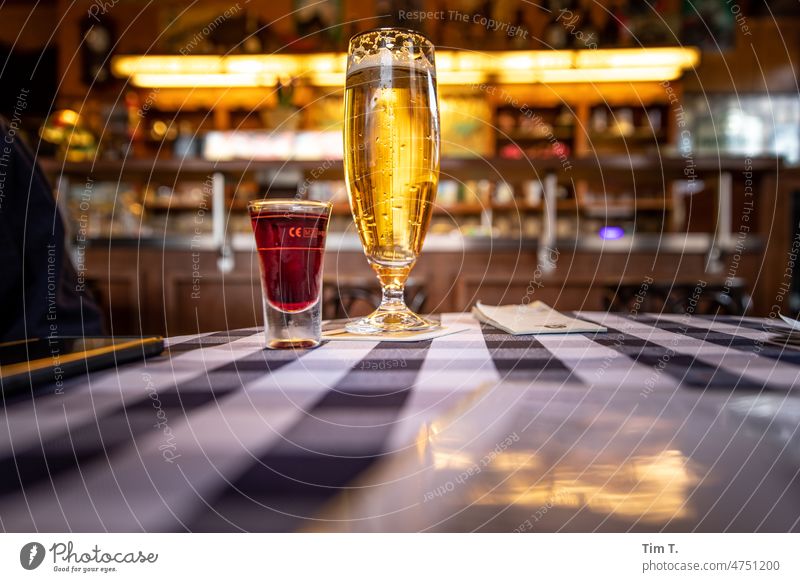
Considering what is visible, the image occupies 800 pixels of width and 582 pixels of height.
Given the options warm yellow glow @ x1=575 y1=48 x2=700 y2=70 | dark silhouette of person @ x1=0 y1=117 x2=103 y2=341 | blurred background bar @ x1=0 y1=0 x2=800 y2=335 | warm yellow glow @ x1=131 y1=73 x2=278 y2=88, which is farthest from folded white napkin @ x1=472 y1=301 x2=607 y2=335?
warm yellow glow @ x1=131 y1=73 x2=278 y2=88

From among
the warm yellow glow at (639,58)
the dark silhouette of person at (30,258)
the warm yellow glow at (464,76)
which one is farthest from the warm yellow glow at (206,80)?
the dark silhouette of person at (30,258)

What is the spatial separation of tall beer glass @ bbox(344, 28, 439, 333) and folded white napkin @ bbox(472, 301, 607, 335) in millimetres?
74

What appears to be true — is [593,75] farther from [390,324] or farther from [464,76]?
[390,324]

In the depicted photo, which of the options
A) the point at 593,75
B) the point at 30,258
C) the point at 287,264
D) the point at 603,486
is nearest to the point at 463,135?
the point at 593,75

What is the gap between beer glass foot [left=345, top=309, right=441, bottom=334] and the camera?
50 centimetres

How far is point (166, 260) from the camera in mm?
2467

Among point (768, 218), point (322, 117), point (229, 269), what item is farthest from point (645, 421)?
point (322, 117)

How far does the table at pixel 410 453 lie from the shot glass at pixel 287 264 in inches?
4.6

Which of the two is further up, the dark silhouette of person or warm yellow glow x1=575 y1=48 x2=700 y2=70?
warm yellow glow x1=575 y1=48 x2=700 y2=70

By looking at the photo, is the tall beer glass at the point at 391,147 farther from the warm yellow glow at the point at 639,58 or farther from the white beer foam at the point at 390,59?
the warm yellow glow at the point at 639,58

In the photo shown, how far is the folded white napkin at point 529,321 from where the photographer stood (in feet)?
1.58

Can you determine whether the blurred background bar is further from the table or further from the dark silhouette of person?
the table

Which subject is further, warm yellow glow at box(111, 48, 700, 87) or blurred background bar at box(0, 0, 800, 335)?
warm yellow glow at box(111, 48, 700, 87)

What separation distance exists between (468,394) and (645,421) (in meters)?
0.08
